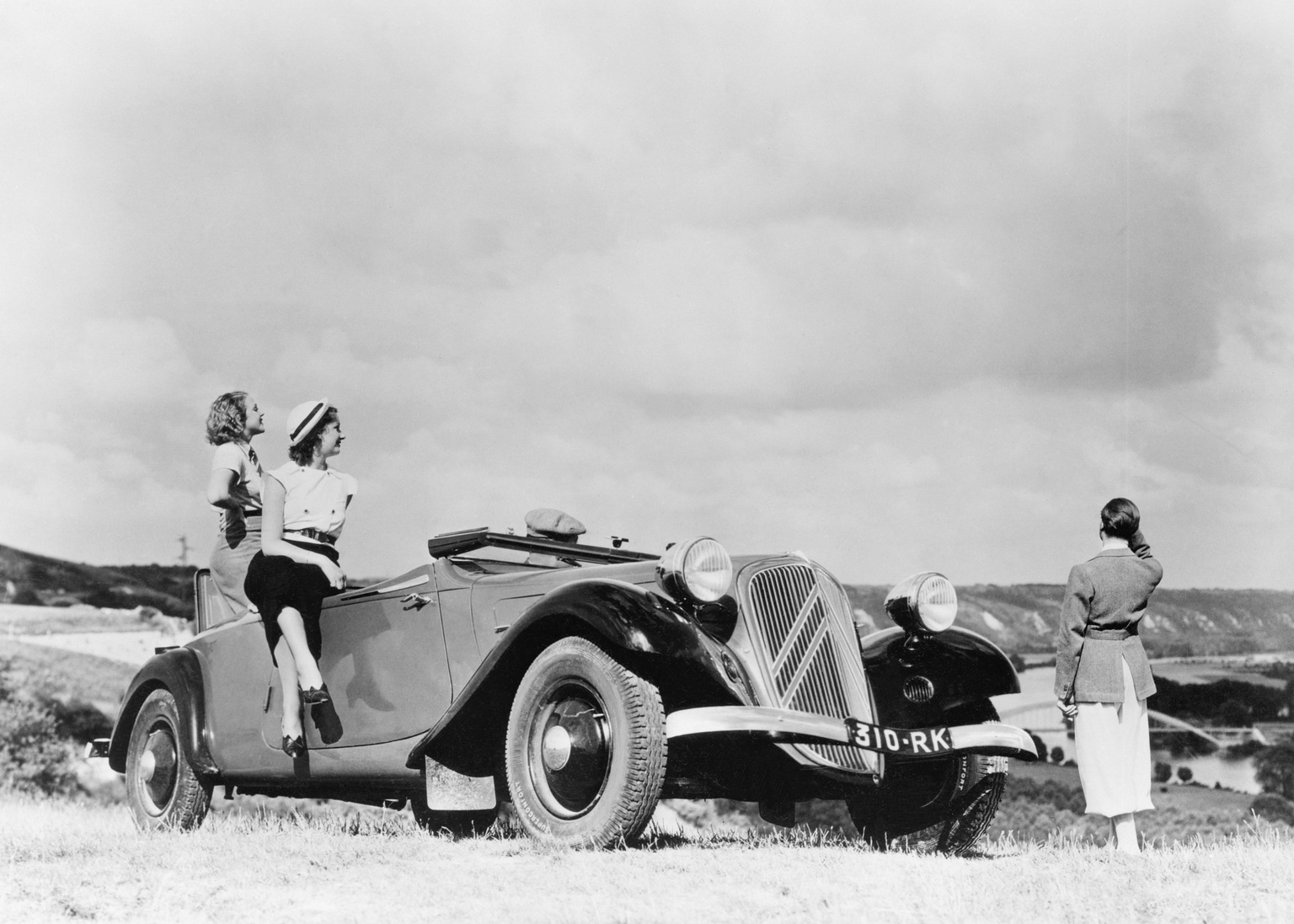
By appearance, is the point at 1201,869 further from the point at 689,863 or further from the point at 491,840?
the point at 491,840

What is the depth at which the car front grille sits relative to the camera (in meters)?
4.81

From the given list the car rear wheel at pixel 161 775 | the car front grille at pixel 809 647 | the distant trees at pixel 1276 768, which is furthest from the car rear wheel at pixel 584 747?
the distant trees at pixel 1276 768

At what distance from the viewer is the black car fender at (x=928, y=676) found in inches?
219

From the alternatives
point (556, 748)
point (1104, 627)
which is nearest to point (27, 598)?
point (556, 748)

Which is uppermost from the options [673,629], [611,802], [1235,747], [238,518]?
[238,518]

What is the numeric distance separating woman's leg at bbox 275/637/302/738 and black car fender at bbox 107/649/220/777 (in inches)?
34.0

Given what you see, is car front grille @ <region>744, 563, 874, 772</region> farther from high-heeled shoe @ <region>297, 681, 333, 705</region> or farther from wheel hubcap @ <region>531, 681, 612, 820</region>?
high-heeled shoe @ <region>297, 681, 333, 705</region>

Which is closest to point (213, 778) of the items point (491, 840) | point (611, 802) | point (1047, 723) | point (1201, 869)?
point (491, 840)

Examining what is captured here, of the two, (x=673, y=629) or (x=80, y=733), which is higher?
(x=673, y=629)

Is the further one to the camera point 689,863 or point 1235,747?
point 1235,747

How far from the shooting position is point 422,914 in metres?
3.54

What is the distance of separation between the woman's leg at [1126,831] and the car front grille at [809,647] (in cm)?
118

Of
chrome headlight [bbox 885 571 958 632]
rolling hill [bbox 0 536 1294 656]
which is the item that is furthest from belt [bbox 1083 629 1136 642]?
rolling hill [bbox 0 536 1294 656]

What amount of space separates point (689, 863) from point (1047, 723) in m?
13.8
